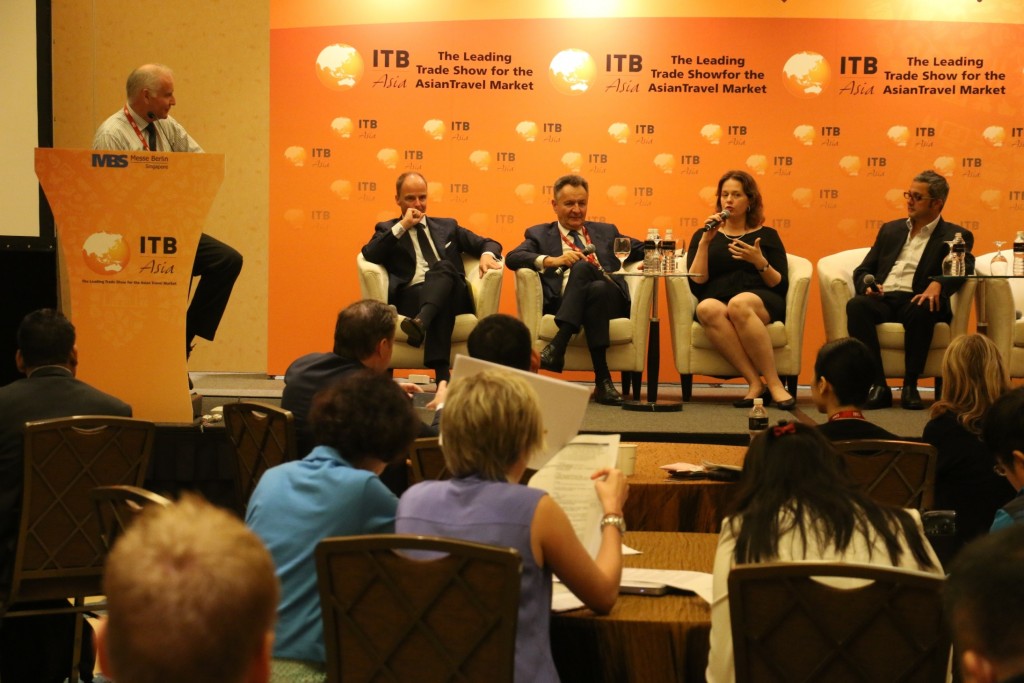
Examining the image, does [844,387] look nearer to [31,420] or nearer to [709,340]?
[31,420]

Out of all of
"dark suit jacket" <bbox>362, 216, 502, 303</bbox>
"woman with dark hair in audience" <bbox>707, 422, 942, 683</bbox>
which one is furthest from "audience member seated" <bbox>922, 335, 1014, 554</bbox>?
"dark suit jacket" <bbox>362, 216, 502, 303</bbox>

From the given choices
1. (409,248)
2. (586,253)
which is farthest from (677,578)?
(409,248)

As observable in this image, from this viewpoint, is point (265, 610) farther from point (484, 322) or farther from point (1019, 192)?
point (1019, 192)

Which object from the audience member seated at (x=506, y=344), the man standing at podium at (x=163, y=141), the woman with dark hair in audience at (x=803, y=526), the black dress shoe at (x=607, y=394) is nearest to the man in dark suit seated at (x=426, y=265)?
the black dress shoe at (x=607, y=394)

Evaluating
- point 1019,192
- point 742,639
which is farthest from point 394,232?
point 742,639

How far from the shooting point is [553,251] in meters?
6.82

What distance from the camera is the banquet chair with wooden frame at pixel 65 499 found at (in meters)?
3.54

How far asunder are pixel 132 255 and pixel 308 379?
139 cm

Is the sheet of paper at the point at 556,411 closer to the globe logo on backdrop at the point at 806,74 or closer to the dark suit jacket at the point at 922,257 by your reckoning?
the dark suit jacket at the point at 922,257

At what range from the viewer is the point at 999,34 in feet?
25.2

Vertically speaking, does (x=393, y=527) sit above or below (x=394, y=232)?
below

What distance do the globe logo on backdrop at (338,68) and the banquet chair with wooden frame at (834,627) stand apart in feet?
21.5

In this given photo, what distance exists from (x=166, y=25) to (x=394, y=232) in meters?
2.59

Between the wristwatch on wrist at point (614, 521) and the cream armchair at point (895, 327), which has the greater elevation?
the cream armchair at point (895, 327)
